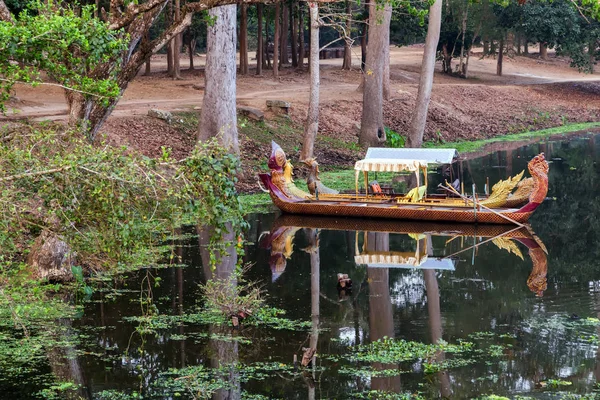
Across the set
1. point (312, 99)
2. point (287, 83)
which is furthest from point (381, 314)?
point (287, 83)

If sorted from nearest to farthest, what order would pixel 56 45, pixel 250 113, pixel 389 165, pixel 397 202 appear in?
pixel 56 45 → pixel 389 165 → pixel 397 202 → pixel 250 113

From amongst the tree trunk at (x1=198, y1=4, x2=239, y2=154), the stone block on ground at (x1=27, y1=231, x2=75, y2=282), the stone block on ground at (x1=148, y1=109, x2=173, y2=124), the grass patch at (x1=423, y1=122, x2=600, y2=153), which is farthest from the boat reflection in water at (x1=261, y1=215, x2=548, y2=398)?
the grass patch at (x1=423, y1=122, x2=600, y2=153)

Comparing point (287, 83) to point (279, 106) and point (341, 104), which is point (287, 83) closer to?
point (341, 104)

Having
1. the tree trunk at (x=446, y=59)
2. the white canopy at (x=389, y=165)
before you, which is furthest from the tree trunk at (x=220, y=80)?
the tree trunk at (x=446, y=59)

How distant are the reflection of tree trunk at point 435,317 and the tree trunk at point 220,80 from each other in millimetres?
9636

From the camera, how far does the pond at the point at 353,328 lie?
37.3ft

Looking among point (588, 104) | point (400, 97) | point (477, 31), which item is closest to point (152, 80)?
point (400, 97)

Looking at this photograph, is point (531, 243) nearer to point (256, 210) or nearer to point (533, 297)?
point (533, 297)

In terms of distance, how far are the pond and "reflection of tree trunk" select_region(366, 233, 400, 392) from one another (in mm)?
33

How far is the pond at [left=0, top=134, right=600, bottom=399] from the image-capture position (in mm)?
11359

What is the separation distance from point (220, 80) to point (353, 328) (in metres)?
13.3

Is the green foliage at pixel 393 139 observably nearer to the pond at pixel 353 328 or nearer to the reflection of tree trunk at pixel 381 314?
the pond at pixel 353 328

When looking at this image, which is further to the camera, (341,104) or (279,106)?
(341,104)

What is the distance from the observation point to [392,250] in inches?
769
